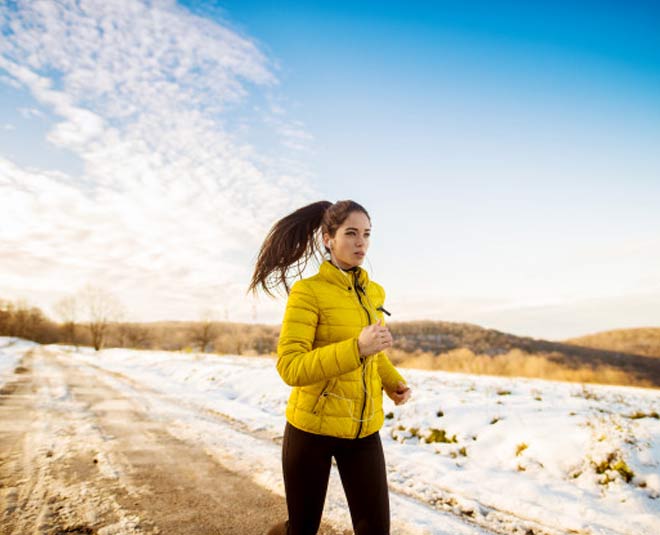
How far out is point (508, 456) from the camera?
5371mm

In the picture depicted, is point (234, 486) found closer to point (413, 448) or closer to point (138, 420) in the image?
point (413, 448)

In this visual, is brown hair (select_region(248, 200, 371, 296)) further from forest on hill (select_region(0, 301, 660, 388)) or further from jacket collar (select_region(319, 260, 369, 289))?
forest on hill (select_region(0, 301, 660, 388))

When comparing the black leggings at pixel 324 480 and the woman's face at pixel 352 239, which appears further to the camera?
the woman's face at pixel 352 239

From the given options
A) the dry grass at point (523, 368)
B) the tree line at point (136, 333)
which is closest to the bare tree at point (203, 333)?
the tree line at point (136, 333)

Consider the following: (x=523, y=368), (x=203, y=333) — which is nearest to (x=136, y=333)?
(x=203, y=333)

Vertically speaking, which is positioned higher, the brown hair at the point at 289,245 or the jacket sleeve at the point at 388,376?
the brown hair at the point at 289,245

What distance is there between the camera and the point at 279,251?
8.45ft

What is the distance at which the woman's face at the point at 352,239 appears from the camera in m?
2.07

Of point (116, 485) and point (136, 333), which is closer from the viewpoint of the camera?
point (116, 485)

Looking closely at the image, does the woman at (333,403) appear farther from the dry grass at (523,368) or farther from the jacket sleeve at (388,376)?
the dry grass at (523,368)

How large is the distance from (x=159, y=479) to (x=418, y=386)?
7045 millimetres

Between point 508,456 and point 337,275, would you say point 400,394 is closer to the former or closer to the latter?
point 337,275

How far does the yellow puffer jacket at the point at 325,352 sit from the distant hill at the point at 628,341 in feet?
140

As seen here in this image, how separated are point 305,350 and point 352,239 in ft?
2.21
